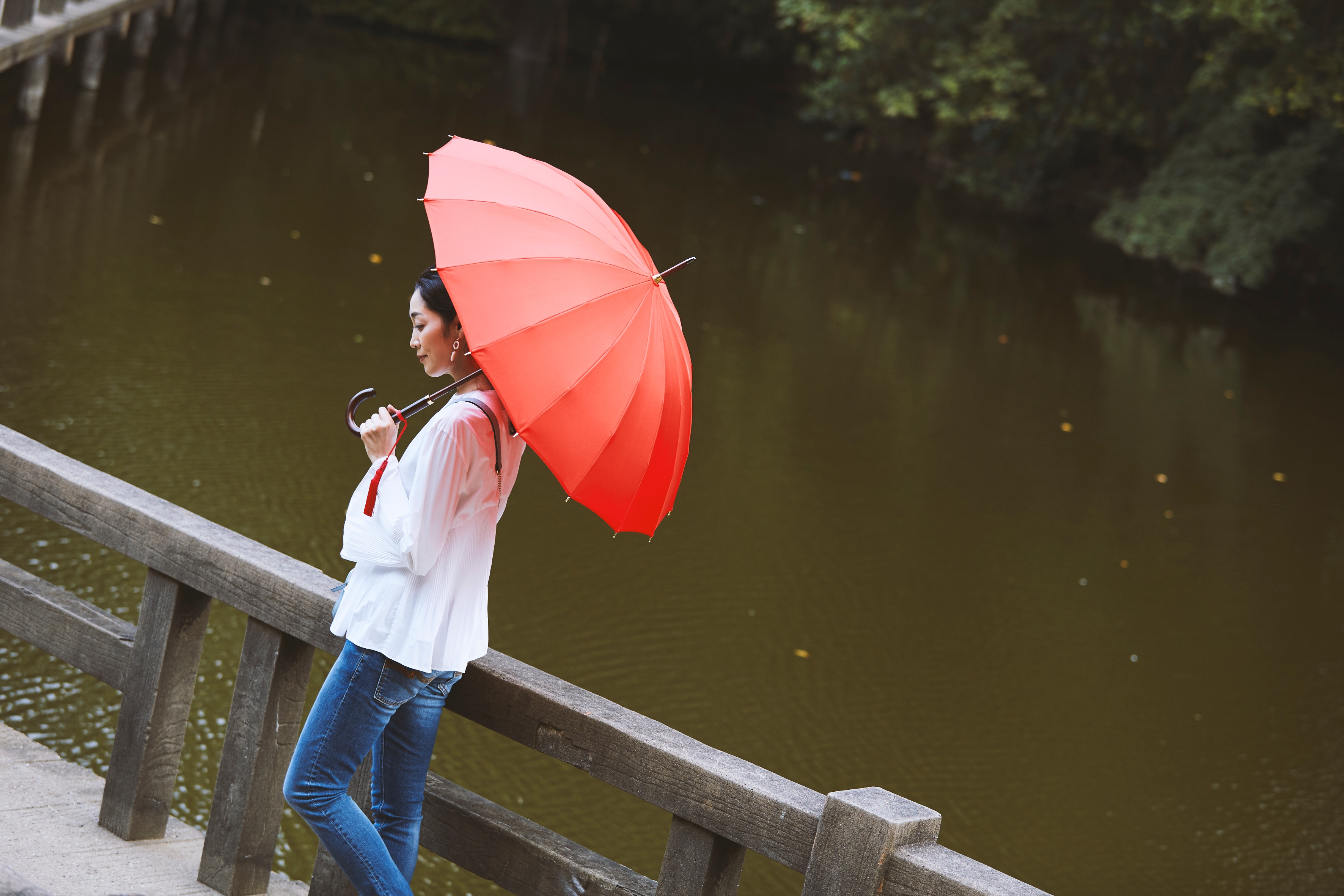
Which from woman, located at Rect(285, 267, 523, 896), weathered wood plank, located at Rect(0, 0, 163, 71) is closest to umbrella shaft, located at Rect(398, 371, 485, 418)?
woman, located at Rect(285, 267, 523, 896)

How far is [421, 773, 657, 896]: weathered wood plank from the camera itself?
225cm

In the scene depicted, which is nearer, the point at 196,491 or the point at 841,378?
the point at 196,491

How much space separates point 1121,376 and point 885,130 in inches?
668

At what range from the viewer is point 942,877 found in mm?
1881

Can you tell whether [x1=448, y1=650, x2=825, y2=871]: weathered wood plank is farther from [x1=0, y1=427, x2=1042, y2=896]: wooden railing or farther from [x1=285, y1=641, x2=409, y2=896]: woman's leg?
[x1=285, y1=641, x2=409, y2=896]: woman's leg

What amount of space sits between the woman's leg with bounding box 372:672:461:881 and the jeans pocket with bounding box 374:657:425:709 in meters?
0.05

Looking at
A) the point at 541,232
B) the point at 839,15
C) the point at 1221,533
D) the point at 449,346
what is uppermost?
the point at 839,15

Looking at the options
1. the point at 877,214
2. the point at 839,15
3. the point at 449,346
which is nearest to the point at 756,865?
the point at 449,346

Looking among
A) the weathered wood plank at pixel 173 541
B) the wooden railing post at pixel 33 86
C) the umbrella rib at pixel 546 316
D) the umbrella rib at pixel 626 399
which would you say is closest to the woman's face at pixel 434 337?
the umbrella rib at pixel 546 316

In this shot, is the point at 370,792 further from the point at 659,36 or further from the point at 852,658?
the point at 659,36

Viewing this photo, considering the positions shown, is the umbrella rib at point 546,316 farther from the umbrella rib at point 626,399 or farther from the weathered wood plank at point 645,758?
the weathered wood plank at point 645,758

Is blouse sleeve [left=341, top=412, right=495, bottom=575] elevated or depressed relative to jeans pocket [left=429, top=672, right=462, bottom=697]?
elevated

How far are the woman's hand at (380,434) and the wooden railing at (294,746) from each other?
0.33 meters

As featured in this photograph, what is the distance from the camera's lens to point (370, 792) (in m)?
2.44
